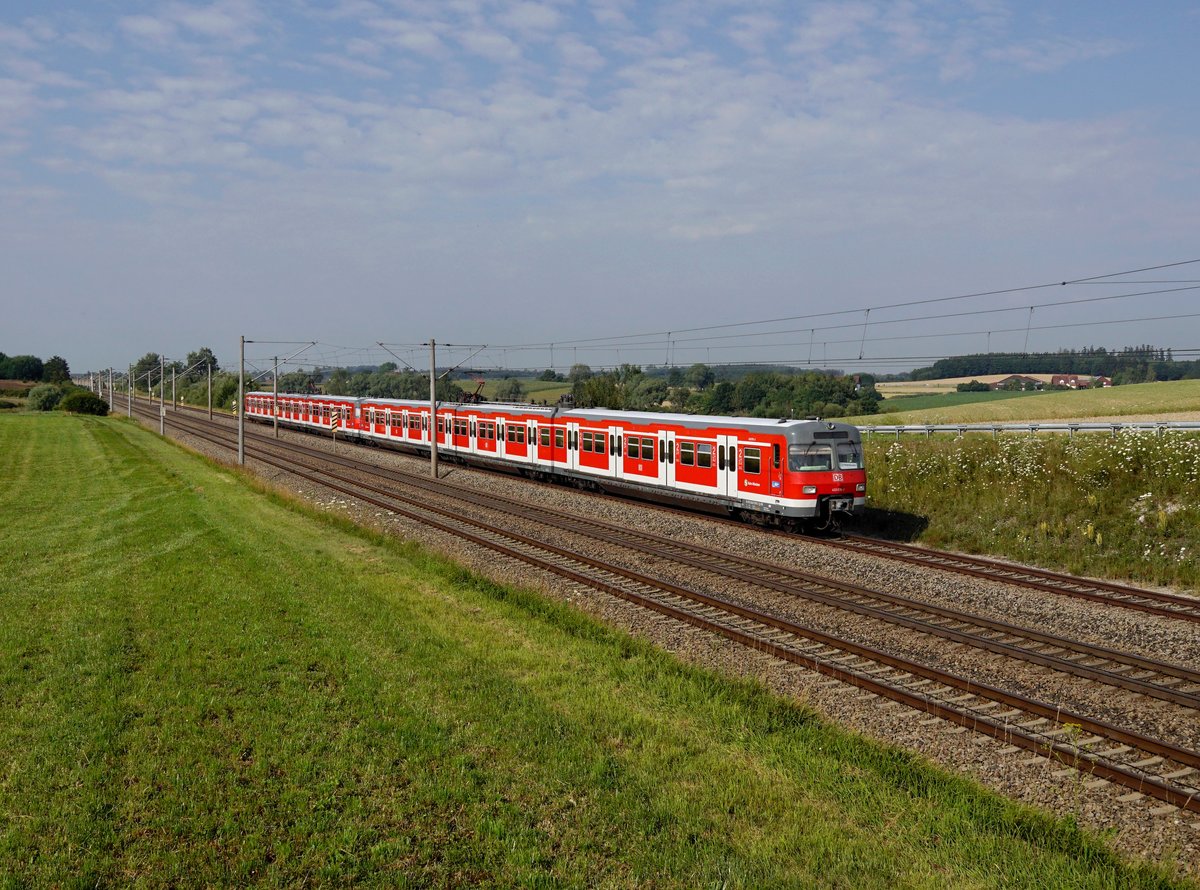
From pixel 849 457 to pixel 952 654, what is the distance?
11.3 m

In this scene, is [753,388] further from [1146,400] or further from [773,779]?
[773,779]

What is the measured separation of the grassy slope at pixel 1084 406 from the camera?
135 feet

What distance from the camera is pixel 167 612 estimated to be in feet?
47.6

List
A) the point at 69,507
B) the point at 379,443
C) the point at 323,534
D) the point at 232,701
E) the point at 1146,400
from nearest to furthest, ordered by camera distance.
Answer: the point at 232,701 → the point at 323,534 → the point at 69,507 → the point at 1146,400 → the point at 379,443

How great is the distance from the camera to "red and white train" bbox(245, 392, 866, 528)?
78.8 ft

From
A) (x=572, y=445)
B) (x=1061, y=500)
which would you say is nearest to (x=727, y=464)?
(x=1061, y=500)

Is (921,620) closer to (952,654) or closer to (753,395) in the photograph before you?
(952,654)

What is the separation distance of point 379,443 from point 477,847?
55.6m

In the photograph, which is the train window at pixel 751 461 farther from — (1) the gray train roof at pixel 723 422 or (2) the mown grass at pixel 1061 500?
(2) the mown grass at pixel 1061 500

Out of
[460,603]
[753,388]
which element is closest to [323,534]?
[460,603]

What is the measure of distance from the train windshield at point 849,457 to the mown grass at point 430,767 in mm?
11216

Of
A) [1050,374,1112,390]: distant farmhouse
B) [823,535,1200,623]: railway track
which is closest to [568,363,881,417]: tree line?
[823,535,1200,623]: railway track

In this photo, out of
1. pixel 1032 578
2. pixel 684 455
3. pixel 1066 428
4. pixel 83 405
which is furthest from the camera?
pixel 83 405

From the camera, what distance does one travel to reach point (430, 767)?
28.9 ft
